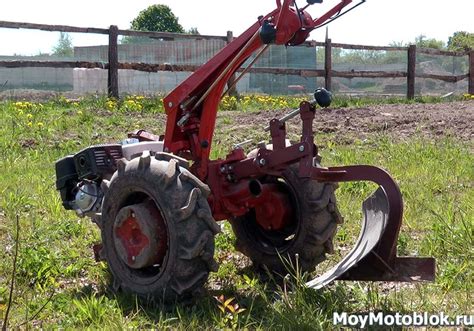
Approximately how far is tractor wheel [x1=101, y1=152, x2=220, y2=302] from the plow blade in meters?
0.70

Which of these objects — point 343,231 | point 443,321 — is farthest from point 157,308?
point 343,231

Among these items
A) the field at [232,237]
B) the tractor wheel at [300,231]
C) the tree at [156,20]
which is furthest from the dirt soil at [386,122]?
the tree at [156,20]

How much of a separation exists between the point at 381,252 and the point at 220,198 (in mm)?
1122

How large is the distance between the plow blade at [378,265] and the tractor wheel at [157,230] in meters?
0.70

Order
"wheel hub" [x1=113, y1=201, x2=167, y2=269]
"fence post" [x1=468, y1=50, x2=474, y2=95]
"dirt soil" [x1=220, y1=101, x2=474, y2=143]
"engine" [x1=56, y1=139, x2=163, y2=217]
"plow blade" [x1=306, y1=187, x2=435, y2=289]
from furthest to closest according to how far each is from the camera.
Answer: "fence post" [x1=468, y1=50, x2=474, y2=95] → "dirt soil" [x1=220, y1=101, x2=474, y2=143] → "engine" [x1=56, y1=139, x2=163, y2=217] → "wheel hub" [x1=113, y1=201, x2=167, y2=269] → "plow blade" [x1=306, y1=187, x2=435, y2=289]

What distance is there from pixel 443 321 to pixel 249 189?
146 cm

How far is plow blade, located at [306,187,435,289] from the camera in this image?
150 inches

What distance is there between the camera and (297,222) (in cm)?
465

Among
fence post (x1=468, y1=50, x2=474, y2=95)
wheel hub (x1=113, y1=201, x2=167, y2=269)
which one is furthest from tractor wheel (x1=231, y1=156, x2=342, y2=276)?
fence post (x1=468, y1=50, x2=474, y2=95)

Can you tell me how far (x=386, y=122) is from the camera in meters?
11.2

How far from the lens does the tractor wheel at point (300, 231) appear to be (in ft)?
14.7

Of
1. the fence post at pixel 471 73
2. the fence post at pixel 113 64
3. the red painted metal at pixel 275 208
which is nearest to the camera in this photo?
the red painted metal at pixel 275 208

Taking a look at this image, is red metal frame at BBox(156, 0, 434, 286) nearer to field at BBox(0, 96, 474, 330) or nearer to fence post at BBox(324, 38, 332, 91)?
field at BBox(0, 96, 474, 330)

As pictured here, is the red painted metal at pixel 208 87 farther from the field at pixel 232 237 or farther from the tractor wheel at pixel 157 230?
the field at pixel 232 237
